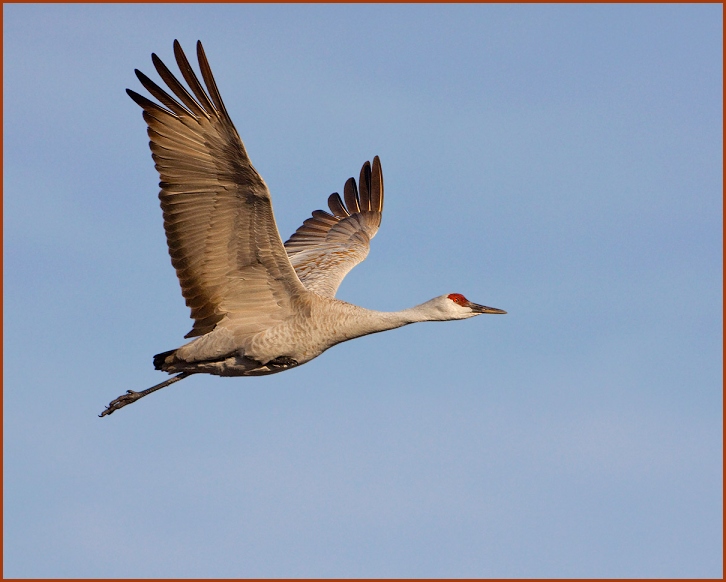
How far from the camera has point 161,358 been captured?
13.6 metres

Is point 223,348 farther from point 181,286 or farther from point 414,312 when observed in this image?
point 414,312

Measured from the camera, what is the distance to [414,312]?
13914 millimetres

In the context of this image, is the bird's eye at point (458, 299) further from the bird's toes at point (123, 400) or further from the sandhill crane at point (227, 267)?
the bird's toes at point (123, 400)

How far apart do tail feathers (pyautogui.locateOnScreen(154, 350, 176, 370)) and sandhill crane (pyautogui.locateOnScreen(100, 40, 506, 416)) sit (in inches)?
0.5

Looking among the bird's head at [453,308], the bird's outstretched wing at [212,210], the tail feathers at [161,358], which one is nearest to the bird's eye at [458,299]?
the bird's head at [453,308]

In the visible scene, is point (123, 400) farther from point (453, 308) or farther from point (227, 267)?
point (453, 308)

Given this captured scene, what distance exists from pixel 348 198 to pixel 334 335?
5.10 metres

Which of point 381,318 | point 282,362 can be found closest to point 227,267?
point 282,362

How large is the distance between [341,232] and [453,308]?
3.80 meters

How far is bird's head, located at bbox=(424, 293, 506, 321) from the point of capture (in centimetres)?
1397

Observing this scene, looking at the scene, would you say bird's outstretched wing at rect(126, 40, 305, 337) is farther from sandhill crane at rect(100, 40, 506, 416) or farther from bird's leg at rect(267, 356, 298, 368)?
bird's leg at rect(267, 356, 298, 368)

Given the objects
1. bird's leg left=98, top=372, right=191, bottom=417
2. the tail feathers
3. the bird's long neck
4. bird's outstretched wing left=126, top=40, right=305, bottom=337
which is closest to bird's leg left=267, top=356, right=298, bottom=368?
bird's outstretched wing left=126, top=40, right=305, bottom=337

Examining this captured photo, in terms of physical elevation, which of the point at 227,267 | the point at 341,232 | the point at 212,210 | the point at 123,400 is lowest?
the point at 123,400

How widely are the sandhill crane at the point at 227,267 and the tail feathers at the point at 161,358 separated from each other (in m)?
0.01
